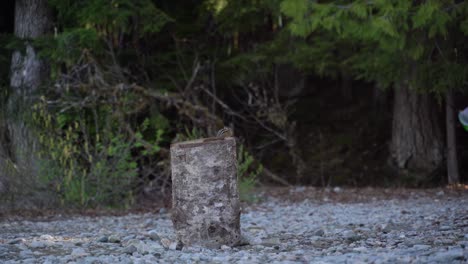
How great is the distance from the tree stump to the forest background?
3303mm

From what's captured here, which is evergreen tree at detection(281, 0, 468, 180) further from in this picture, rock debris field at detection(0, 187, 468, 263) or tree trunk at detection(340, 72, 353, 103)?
tree trunk at detection(340, 72, 353, 103)

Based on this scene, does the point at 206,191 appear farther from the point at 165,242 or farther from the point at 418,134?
the point at 418,134

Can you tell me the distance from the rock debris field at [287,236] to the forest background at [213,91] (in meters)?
1.07

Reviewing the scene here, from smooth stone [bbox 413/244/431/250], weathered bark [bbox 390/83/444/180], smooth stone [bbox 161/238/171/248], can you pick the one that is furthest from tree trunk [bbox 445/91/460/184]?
smooth stone [bbox 161/238/171/248]

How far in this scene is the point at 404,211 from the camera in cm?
694

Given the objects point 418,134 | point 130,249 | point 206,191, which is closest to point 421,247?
point 206,191

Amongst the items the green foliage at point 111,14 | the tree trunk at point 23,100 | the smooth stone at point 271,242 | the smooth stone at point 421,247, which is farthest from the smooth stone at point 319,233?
the green foliage at point 111,14

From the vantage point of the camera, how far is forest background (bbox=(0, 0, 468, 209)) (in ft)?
25.8

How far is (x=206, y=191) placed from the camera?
454 centimetres

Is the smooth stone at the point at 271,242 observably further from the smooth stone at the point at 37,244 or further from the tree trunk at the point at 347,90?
the tree trunk at the point at 347,90

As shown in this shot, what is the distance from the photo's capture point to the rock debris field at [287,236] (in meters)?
4.00

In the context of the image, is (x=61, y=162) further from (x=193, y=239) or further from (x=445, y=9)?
(x=445, y=9)

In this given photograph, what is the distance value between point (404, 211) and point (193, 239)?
3.24 metres

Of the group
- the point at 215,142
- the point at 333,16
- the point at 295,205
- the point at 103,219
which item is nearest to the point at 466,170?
the point at 295,205
